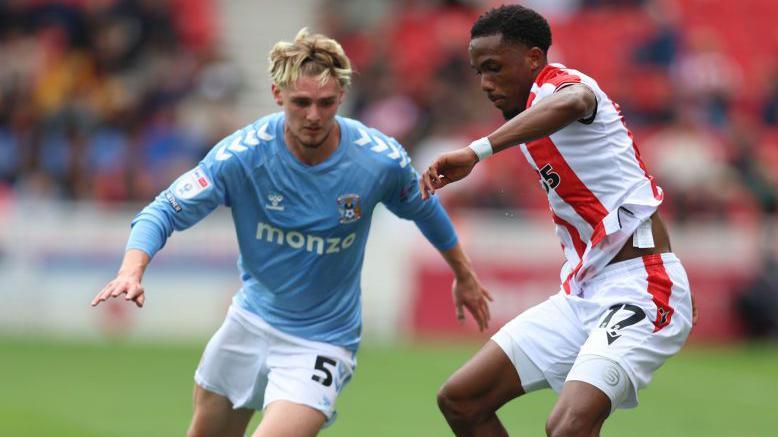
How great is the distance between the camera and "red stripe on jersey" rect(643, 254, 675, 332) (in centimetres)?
642

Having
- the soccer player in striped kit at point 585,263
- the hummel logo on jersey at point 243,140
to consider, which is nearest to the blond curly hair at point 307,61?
the hummel logo on jersey at point 243,140

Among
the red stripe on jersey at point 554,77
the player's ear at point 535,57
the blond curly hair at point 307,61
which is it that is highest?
the blond curly hair at point 307,61

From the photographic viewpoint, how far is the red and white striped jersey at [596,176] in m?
6.42

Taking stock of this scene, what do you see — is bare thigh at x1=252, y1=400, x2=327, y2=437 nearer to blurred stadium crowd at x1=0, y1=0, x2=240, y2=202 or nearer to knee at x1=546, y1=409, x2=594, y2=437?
knee at x1=546, y1=409, x2=594, y2=437

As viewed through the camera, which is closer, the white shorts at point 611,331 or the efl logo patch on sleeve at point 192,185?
the white shorts at point 611,331

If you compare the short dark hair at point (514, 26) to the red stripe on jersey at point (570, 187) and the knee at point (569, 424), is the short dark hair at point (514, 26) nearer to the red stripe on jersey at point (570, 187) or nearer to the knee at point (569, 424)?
the red stripe on jersey at point (570, 187)

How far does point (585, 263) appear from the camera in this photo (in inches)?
260

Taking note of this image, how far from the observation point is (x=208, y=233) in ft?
53.4

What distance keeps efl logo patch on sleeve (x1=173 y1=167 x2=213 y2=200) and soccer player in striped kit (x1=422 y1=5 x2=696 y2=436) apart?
4.87ft

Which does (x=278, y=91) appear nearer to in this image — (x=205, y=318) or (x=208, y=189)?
(x=208, y=189)

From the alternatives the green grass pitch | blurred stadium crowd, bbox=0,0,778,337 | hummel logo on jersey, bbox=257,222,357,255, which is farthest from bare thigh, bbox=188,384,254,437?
blurred stadium crowd, bbox=0,0,778,337

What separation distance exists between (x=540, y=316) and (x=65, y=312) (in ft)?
34.7

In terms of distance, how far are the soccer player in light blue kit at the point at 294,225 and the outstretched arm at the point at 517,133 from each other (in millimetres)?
958

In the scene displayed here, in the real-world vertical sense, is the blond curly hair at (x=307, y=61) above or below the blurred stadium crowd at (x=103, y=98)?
below
